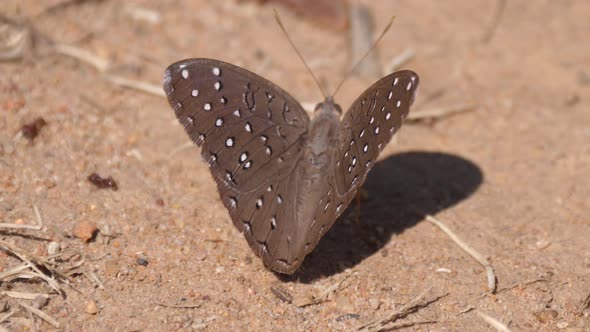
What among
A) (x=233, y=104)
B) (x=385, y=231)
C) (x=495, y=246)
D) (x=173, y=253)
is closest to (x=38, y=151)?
(x=173, y=253)

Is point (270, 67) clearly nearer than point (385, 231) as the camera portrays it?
No

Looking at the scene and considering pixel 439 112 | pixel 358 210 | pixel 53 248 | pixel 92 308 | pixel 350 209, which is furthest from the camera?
pixel 439 112

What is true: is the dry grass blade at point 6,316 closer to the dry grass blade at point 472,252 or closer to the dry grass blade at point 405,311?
→ the dry grass blade at point 405,311

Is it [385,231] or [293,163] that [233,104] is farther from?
[385,231]

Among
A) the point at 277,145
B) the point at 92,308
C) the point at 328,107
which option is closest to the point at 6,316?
the point at 92,308

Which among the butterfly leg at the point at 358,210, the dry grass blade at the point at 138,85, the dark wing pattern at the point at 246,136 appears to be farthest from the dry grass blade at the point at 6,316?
the dry grass blade at the point at 138,85

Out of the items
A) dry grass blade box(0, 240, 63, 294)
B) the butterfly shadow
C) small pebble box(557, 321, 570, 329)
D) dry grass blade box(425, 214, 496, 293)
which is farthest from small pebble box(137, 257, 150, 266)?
small pebble box(557, 321, 570, 329)

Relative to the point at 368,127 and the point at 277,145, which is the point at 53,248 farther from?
the point at 368,127
